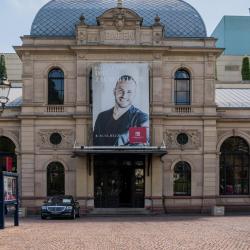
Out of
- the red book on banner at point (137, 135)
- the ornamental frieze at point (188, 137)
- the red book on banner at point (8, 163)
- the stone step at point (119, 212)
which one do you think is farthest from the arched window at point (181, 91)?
the red book on banner at point (8, 163)

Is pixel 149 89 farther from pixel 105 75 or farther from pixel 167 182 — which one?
pixel 167 182

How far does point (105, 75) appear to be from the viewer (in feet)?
151

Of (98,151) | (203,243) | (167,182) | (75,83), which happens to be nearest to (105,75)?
(75,83)

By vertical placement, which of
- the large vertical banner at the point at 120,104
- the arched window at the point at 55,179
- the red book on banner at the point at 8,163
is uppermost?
the large vertical banner at the point at 120,104

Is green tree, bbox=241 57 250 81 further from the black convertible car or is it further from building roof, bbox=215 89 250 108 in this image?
the black convertible car

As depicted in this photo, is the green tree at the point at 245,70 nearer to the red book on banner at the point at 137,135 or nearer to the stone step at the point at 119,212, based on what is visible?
the red book on banner at the point at 137,135

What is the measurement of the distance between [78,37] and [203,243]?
26191 millimetres

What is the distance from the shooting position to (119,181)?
153 feet

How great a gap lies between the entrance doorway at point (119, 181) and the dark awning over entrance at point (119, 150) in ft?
6.73

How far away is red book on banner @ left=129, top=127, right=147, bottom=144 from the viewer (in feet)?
148

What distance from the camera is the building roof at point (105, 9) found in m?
48.6

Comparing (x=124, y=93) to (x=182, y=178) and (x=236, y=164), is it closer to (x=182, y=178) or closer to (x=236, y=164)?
(x=182, y=178)

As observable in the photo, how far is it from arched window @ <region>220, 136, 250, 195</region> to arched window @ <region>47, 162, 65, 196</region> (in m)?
11.6

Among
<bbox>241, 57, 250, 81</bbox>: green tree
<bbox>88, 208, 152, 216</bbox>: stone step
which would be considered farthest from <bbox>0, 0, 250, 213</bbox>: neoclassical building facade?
<bbox>241, 57, 250, 81</bbox>: green tree
